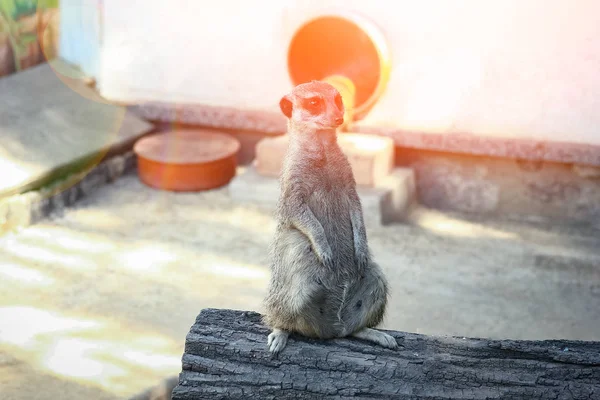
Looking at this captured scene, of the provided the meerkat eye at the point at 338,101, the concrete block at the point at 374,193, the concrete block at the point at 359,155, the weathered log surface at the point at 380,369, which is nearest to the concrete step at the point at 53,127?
the concrete block at the point at 374,193

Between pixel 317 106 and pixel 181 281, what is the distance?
2.53m

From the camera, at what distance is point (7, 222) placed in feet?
19.2

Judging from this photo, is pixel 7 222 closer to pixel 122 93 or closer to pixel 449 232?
pixel 122 93

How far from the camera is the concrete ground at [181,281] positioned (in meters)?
4.22

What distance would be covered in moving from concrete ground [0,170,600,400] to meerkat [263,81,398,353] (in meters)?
1.22

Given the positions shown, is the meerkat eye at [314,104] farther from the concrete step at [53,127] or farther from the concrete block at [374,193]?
the concrete step at [53,127]

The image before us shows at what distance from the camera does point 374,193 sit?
20.5 ft

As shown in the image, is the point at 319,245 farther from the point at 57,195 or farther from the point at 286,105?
the point at 57,195

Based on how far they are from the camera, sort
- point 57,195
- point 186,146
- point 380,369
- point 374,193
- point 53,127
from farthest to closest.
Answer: point 186,146
point 53,127
point 57,195
point 374,193
point 380,369

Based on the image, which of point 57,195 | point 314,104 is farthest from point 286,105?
point 57,195

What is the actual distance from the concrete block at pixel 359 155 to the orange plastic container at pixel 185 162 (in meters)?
0.33

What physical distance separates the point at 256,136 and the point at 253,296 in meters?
2.63

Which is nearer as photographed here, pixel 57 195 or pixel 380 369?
pixel 380 369

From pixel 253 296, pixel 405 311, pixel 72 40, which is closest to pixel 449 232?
pixel 405 311
